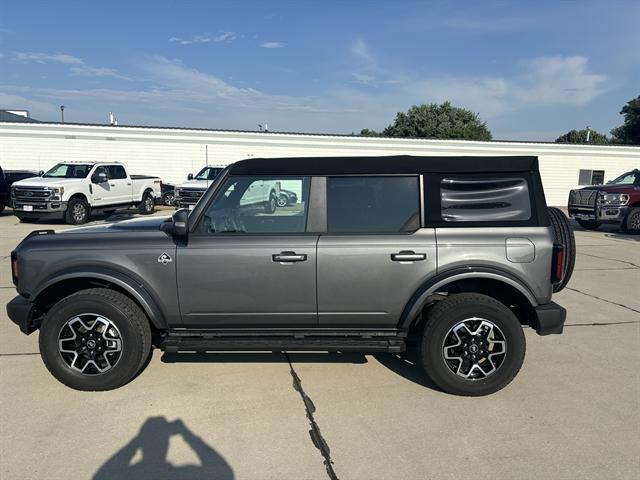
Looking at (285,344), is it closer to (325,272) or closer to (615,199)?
(325,272)

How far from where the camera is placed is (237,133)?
2373 centimetres

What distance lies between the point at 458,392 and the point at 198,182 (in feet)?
50.3

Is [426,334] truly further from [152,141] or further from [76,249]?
[152,141]

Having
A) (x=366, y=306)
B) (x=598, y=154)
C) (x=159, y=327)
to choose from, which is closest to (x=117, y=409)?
(x=159, y=327)

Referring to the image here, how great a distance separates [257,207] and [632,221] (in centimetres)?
1448

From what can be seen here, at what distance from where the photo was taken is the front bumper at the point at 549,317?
3627mm

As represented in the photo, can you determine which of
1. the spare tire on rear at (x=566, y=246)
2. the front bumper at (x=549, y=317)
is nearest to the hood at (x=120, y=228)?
the front bumper at (x=549, y=317)

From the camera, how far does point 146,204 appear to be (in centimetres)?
1819

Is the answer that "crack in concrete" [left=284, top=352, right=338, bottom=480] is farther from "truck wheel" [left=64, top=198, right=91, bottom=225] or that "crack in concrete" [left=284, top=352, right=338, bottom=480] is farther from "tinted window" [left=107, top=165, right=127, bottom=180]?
"tinted window" [left=107, top=165, right=127, bottom=180]

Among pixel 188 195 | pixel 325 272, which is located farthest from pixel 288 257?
pixel 188 195

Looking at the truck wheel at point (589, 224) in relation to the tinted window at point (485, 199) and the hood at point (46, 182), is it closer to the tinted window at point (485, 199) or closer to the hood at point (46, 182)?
the tinted window at point (485, 199)

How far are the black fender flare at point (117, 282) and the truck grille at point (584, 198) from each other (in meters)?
14.6

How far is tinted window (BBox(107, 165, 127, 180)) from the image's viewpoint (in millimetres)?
16250

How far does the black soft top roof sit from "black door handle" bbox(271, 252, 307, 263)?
26.2 inches
